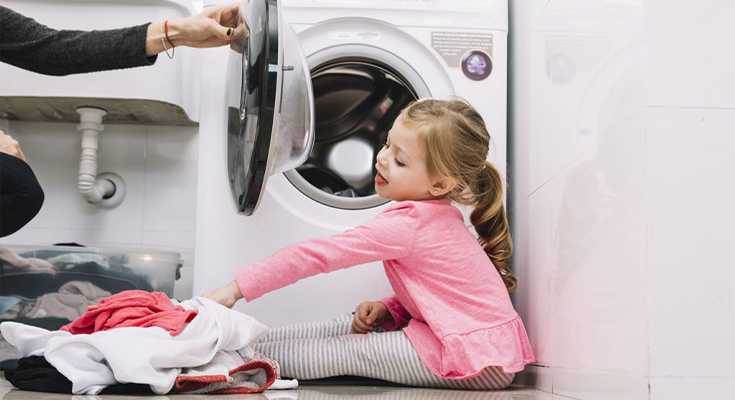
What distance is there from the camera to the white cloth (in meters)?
0.90

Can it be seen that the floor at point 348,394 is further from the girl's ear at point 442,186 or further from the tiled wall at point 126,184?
the tiled wall at point 126,184

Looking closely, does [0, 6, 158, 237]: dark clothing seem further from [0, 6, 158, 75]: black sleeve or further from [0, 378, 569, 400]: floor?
[0, 378, 569, 400]: floor

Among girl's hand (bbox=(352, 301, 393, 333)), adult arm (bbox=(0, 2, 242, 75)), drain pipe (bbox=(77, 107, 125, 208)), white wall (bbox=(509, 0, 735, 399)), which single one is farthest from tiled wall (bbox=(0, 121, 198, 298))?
white wall (bbox=(509, 0, 735, 399))

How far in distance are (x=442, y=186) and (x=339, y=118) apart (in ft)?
1.39

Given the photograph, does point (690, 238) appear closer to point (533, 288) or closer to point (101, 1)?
point (533, 288)

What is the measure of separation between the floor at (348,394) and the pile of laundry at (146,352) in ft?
0.07

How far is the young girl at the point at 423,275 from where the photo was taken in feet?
3.81

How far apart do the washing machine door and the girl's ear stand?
0.81 feet

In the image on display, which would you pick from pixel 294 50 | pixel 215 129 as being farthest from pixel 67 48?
pixel 294 50

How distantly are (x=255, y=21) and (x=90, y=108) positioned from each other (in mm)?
802

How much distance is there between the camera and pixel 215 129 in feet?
4.93

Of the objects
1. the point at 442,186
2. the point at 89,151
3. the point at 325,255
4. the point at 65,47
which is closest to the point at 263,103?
the point at 325,255

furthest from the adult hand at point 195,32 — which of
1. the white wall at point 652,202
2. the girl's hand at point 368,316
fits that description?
the white wall at point 652,202

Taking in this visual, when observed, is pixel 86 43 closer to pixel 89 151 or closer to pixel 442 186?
pixel 89 151
